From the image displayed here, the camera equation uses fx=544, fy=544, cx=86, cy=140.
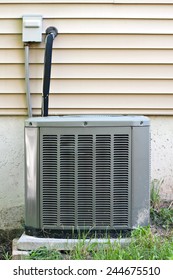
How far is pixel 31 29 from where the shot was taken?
412cm

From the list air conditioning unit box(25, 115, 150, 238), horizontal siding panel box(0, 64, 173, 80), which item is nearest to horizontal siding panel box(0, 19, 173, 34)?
horizontal siding panel box(0, 64, 173, 80)

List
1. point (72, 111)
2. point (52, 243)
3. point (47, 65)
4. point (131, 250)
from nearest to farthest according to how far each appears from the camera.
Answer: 1. point (131, 250)
2. point (52, 243)
3. point (47, 65)
4. point (72, 111)

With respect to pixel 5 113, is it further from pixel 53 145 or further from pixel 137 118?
pixel 137 118

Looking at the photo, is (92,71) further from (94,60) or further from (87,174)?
(87,174)

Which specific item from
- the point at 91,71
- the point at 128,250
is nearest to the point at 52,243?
the point at 128,250

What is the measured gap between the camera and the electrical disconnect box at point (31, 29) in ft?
13.5

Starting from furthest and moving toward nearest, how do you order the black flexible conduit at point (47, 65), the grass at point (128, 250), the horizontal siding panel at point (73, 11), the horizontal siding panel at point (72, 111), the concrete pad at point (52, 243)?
the horizontal siding panel at point (72, 111) < the horizontal siding panel at point (73, 11) < the black flexible conduit at point (47, 65) < the concrete pad at point (52, 243) < the grass at point (128, 250)

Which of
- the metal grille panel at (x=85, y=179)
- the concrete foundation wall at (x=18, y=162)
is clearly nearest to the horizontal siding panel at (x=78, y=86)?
the concrete foundation wall at (x=18, y=162)

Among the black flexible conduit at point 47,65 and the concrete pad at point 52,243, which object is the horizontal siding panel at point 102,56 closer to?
the black flexible conduit at point 47,65

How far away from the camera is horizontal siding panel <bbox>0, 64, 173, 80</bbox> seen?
4.23 m

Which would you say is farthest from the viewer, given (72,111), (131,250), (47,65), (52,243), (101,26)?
(72,111)

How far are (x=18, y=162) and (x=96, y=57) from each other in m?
1.04

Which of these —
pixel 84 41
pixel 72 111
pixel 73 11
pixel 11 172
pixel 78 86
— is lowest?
pixel 11 172

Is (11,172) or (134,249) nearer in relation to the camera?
(134,249)
